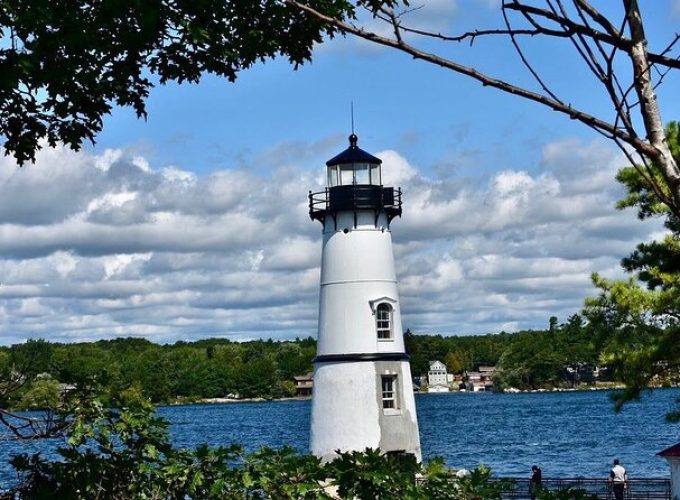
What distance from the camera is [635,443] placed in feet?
242

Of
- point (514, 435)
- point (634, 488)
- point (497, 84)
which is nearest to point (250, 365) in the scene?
→ point (514, 435)

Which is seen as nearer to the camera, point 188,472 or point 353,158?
point 188,472

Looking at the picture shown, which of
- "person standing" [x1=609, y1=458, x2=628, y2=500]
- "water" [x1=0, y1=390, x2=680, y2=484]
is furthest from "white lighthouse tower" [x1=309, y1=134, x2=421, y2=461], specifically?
"water" [x1=0, y1=390, x2=680, y2=484]

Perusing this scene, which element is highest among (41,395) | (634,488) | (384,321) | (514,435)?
(384,321)

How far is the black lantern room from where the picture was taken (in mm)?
25734

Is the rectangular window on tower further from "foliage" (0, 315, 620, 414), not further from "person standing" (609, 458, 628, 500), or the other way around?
"foliage" (0, 315, 620, 414)

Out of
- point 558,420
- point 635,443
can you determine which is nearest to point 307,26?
point 635,443

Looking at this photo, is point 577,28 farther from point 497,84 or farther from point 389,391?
point 389,391

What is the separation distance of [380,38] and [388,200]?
2222cm

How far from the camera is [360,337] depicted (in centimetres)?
2462

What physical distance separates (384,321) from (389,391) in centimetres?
173

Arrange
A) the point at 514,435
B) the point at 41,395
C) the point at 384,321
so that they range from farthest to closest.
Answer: the point at 514,435
the point at 384,321
the point at 41,395

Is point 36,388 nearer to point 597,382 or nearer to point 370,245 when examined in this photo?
point 370,245

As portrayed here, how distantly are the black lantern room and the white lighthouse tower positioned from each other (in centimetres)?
3
